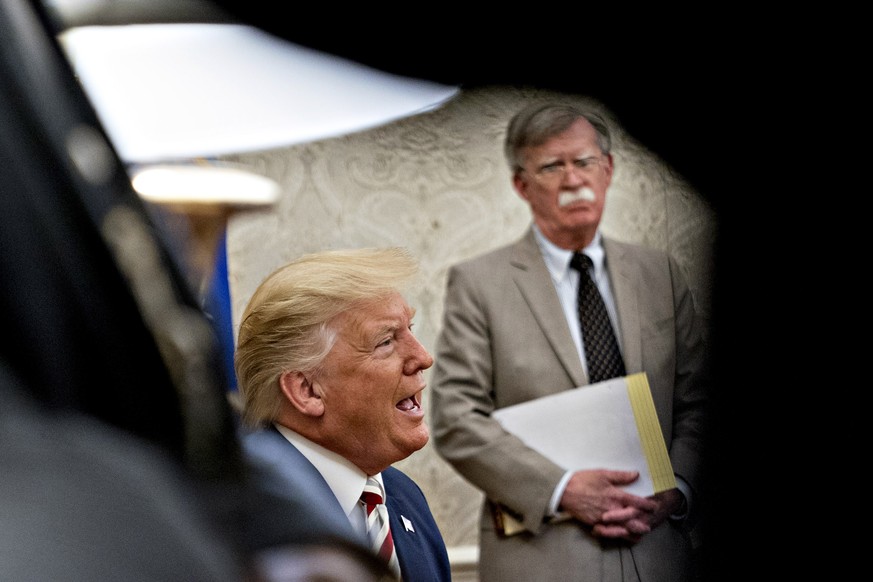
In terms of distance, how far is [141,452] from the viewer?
138 millimetres

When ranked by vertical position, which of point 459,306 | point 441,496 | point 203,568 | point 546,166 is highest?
point 203,568

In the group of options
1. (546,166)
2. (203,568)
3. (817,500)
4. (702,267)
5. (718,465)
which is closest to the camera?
(203,568)

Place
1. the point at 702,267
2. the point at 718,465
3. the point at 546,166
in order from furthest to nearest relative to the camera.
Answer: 1. the point at 546,166
2. the point at 702,267
3. the point at 718,465

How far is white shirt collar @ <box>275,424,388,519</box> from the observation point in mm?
640

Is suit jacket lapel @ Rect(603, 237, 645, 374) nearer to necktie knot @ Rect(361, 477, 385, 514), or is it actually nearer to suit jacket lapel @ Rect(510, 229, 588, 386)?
suit jacket lapel @ Rect(510, 229, 588, 386)

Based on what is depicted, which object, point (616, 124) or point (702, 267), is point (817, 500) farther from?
point (616, 124)

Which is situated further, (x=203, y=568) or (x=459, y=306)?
(x=459, y=306)

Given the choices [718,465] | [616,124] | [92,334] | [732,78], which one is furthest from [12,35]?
[616,124]

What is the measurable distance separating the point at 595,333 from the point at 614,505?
0.47ft

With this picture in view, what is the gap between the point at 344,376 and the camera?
68 centimetres

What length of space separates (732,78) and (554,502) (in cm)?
43

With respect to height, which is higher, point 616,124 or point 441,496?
point 616,124

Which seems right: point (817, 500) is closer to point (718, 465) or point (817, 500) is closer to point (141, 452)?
point (718, 465)

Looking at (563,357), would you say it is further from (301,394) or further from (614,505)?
(301,394)
